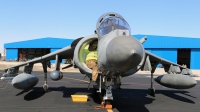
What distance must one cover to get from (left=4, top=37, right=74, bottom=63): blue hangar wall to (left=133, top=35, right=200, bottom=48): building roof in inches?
839

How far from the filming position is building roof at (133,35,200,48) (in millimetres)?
45781

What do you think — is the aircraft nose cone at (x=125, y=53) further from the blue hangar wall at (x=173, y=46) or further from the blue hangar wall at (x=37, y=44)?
the blue hangar wall at (x=37, y=44)

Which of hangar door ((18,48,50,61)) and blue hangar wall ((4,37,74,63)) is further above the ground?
blue hangar wall ((4,37,74,63))

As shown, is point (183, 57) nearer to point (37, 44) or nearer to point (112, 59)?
point (37, 44)

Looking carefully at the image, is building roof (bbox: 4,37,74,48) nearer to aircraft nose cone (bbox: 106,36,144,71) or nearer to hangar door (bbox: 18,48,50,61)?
hangar door (bbox: 18,48,50,61)

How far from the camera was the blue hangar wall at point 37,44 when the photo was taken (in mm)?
56906

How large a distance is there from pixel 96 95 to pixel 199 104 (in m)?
5.03

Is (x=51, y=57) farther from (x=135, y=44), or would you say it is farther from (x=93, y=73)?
(x=135, y=44)

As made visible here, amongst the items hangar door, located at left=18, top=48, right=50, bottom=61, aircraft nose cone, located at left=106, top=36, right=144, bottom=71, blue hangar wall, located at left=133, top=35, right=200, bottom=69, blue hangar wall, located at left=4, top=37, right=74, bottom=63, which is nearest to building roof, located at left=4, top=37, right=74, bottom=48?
blue hangar wall, located at left=4, top=37, right=74, bottom=63

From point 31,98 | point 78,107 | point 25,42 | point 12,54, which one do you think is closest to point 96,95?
point 78,107

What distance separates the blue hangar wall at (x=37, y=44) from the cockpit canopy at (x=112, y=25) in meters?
48.8

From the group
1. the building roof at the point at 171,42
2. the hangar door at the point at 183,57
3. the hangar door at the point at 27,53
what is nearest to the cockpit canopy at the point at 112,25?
the building roof at the point at 171,42

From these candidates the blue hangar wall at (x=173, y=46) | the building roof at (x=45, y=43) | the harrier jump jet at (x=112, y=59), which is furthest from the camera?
the building roof at (x=45, y=43)

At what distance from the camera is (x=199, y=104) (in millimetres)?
9898
